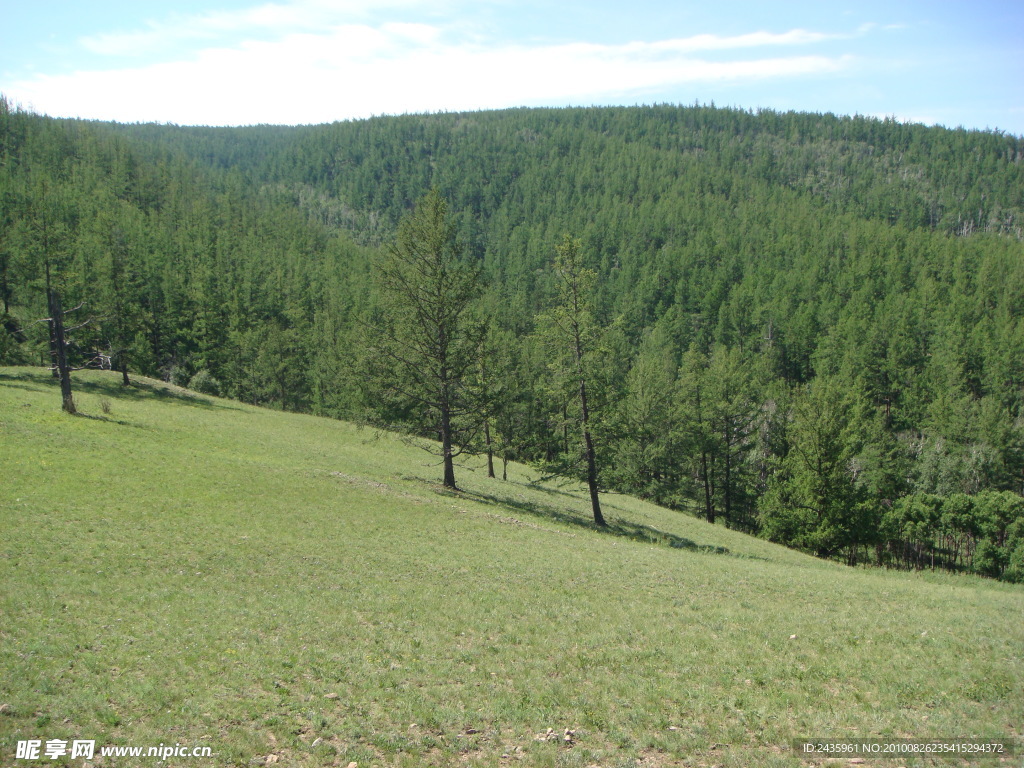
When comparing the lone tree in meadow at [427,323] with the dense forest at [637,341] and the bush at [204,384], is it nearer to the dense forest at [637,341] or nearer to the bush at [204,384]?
the dense forest at [637,341]

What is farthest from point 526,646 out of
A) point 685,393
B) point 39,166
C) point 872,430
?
point 39,166

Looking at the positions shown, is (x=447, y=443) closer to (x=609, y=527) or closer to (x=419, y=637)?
(x=609, y=527)

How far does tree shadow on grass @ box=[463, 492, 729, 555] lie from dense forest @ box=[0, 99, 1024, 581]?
95.0 inches

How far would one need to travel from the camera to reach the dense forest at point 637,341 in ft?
114

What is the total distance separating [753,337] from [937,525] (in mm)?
87358

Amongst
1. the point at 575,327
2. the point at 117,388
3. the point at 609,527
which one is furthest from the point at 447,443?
the point at 117,388

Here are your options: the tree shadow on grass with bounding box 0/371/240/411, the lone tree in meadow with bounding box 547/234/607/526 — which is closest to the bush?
the tree shadow on grass with bounding box 0/371/240/411

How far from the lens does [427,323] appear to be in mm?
32469

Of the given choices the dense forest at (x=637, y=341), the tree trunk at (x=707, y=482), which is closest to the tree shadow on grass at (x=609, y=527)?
the dense forest at (x=637, y=341)

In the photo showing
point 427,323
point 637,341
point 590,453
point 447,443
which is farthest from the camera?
point 637,341

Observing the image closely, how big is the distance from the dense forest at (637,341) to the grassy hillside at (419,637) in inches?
480

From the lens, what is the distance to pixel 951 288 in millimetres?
136500

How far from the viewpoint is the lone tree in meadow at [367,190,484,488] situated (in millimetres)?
31484

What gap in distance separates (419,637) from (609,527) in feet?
68.7
